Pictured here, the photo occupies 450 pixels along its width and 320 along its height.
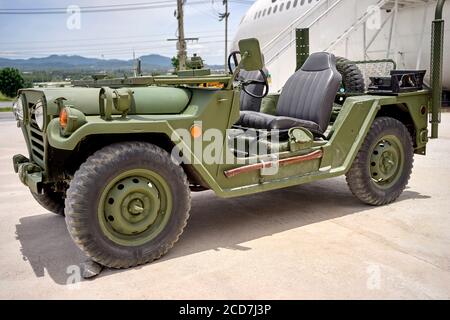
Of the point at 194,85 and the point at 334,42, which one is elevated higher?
the point at 334,42

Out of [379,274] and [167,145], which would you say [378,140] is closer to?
[379,274]

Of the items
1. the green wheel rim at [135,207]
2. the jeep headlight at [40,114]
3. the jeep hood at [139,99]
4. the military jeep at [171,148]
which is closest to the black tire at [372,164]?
the military jeep at [171,148]

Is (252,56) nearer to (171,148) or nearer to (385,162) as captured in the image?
(171,148)

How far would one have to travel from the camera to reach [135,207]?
11.5ft

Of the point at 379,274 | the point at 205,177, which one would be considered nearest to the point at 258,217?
the point at 205,177

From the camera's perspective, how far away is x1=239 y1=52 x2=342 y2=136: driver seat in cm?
475

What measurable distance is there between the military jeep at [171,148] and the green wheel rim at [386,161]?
1 cm

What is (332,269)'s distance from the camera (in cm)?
342

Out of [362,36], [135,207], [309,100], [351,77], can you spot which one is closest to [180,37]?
[362,36]

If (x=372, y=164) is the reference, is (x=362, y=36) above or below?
above

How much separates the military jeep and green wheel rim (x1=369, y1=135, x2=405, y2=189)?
0.01 m

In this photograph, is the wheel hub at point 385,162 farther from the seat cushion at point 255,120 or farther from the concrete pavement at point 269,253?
the seat cushion at point 255,120

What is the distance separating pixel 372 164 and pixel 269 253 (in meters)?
1.89
